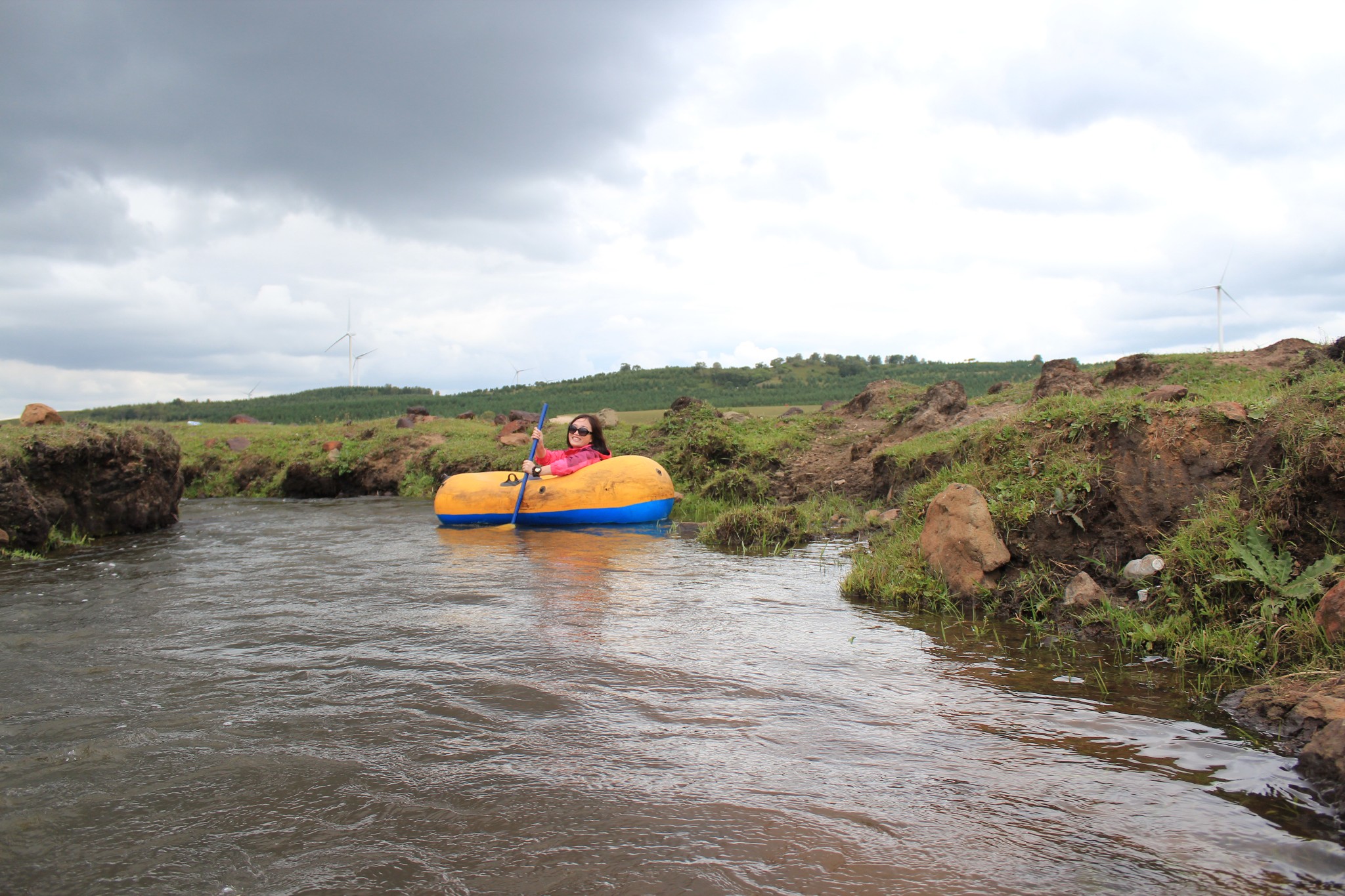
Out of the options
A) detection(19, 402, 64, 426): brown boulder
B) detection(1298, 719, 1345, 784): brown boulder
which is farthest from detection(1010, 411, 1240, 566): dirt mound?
detection(19, 402, 64, 426): brown boulder

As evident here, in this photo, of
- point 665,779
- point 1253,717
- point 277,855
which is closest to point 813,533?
point 1253,717

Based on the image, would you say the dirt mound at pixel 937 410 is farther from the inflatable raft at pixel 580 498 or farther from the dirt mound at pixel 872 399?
the inflatable raft at pixel 580 498

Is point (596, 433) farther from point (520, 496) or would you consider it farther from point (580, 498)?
point (520, 496)

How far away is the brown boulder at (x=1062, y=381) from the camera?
10.4 meters

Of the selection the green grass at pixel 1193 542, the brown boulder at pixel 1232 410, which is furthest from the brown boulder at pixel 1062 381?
the brown boulder at pixel 1232 410

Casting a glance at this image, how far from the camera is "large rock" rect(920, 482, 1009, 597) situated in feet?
19.2

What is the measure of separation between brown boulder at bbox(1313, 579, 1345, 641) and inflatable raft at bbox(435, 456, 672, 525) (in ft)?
26.5

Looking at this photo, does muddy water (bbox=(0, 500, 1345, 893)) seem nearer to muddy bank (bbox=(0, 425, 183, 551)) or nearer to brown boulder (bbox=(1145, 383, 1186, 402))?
brown boulder (bbox=(1145, 383, 1186, 402))

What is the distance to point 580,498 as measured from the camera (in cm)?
1121

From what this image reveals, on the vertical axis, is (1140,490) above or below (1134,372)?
below

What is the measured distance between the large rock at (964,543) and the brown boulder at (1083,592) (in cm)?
54

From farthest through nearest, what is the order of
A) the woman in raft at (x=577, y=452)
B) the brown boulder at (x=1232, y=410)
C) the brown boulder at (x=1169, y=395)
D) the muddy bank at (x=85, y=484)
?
the woman in raft at (x=577, y=452) → the muddy bank at (x=85, y=484) → the brown boulder at (x=1169, y=395) → the brown boulder at (x=1232, y=410)

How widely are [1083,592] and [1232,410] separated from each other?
1.71m

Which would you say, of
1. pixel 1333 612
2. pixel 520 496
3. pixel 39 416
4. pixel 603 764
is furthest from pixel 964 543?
pixel 39 416
